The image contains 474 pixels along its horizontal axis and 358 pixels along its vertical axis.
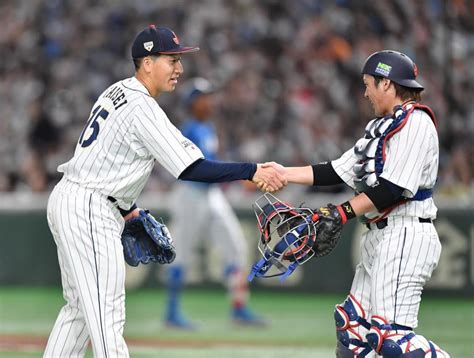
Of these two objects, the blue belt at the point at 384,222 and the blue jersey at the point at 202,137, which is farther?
the blue jersey at the point at 202,137

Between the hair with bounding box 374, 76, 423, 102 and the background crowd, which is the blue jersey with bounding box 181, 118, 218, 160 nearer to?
the background crowd

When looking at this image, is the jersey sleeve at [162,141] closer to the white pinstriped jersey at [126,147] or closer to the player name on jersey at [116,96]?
the white pinstriped jersey at [126,147]

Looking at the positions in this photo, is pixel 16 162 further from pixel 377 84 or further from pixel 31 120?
pixel 377 84

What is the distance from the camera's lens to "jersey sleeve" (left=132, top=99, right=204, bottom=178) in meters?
5.56

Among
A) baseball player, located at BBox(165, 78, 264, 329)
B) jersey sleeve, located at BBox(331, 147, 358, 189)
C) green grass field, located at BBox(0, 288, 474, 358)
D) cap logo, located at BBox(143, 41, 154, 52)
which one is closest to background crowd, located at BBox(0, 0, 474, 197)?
green grass field, located at BBox(0, 288, 474, 358)

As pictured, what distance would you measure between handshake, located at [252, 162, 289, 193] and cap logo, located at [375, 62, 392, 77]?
2.79 feet

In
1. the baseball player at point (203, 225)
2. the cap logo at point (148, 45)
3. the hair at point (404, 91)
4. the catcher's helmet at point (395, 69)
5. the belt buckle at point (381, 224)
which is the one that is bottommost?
the baseball player at point (203, 225)

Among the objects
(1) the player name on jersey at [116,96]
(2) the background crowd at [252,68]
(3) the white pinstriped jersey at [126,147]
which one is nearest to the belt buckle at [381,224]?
(3) the white pinstriped jersey at [126,147]

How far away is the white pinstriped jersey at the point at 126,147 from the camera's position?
5.58m

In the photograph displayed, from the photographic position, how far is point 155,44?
5.84m

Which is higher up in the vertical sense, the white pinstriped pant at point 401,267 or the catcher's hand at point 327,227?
the catcher's hand at point 327,227

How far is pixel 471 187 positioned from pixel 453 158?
1.48 feet

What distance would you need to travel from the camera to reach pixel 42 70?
16938 mm

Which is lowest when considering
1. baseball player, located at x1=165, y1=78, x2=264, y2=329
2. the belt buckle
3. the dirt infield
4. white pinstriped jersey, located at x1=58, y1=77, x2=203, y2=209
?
the dirt infield
